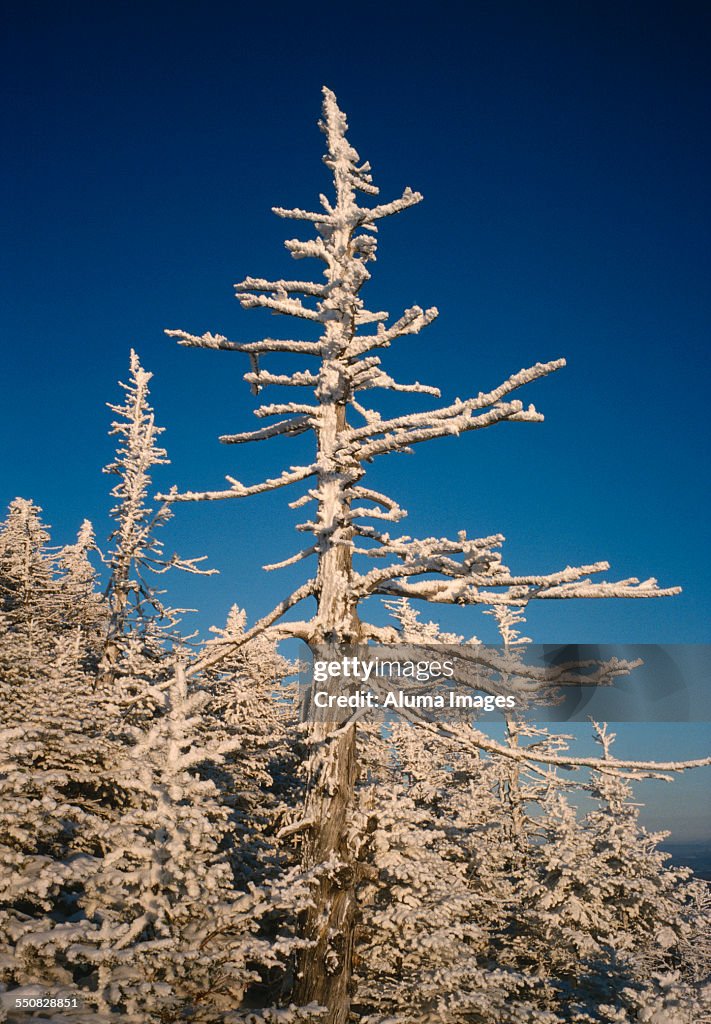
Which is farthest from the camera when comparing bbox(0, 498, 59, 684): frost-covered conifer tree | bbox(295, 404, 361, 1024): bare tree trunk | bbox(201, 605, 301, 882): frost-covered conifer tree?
bbox(0, 498, 59, 684): frost-covered conifer tree

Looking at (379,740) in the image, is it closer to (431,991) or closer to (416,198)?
(431,991)

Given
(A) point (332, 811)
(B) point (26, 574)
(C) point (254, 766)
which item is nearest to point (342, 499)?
(A) point (332, 811)

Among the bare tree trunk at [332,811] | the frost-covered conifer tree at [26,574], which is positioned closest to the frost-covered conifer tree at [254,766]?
the bare tree trunk at [332,811]

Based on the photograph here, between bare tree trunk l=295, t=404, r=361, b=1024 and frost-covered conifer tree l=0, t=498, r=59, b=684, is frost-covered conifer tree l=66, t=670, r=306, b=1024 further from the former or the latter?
frost-covered conifer tree l=0, t=498, r=59, b=684

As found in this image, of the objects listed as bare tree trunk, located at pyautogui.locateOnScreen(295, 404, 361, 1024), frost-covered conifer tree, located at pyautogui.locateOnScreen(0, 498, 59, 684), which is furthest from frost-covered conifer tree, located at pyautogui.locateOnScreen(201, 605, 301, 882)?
frost-covered conifer tree, located at pyautogui.locateOnScreen(0, 498, 59, 684)

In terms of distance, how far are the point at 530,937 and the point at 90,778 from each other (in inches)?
427

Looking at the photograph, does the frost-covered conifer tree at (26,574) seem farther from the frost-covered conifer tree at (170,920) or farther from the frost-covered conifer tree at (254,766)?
the frost-covered conifer tree at (170,920)

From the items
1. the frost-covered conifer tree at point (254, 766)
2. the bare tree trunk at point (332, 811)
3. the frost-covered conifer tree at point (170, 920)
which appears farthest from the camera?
the frost-covered conifer tree at point (254, 766)

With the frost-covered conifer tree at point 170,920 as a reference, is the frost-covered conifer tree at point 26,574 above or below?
above

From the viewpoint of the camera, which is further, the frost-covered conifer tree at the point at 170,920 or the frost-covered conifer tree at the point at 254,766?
the frost-covered conifer tree at the point at 254,766

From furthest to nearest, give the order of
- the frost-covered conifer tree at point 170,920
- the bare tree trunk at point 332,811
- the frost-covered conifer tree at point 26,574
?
the frost-covered conifer tree at point 26,574 → the bare tree trunk at point 332,811 → the frost-covered conifer tree at point 170,920

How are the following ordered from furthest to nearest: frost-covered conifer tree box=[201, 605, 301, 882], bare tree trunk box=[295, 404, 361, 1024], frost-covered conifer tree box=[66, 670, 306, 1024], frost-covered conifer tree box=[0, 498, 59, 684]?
frost-covered conifer tree box=[0, 498, 59, 684]
frost-covered conifer tree box=[201, 605, 301, 882]
bare tree trunk box=[295, 404, 361, 1024]
frost-covered conifer tree box=[66, 670, 306, 1024]

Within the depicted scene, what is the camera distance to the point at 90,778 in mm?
9148

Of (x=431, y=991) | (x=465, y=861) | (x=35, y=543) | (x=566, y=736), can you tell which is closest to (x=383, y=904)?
(x=431, y=991)
